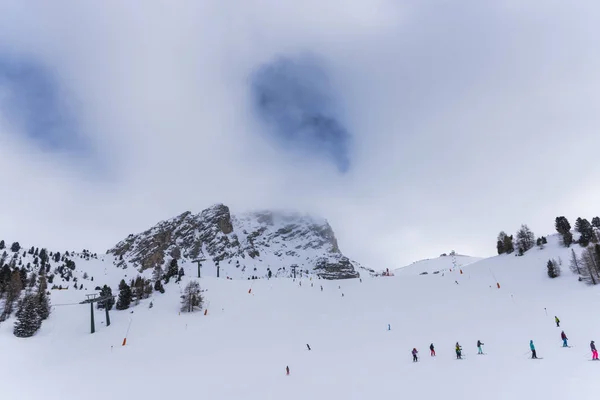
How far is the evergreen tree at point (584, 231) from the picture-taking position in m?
59.6

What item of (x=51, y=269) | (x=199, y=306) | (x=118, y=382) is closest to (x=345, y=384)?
(x=118, y=382)

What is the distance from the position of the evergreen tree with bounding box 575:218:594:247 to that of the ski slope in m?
3.89

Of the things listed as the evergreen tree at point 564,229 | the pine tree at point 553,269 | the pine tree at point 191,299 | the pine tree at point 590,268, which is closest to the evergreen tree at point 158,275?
the pine tree at point 191,299

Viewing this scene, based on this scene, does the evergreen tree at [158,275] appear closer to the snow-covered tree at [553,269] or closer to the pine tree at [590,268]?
the snow-covered tree at [553,269]

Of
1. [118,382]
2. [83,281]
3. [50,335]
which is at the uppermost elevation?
[83,281]

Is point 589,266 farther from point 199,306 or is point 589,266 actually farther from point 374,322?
point 199,306

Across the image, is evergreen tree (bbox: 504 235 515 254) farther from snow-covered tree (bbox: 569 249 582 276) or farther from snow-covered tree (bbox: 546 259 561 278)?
snow-covered tree (bbox: 546 259 561 278)

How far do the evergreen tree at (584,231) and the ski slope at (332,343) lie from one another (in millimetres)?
3893

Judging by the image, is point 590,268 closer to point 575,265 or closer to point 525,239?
point 575,265

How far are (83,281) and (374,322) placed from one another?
83.4 m

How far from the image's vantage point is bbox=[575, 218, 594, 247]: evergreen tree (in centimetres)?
5955

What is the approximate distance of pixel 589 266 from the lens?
47031 millimetres

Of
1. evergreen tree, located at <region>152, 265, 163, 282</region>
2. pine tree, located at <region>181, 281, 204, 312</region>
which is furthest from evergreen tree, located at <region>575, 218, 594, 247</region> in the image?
evergreen tree, located at <region>152, 265, 163, 282</region>

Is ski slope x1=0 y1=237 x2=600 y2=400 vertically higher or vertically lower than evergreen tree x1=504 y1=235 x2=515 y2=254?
lower
